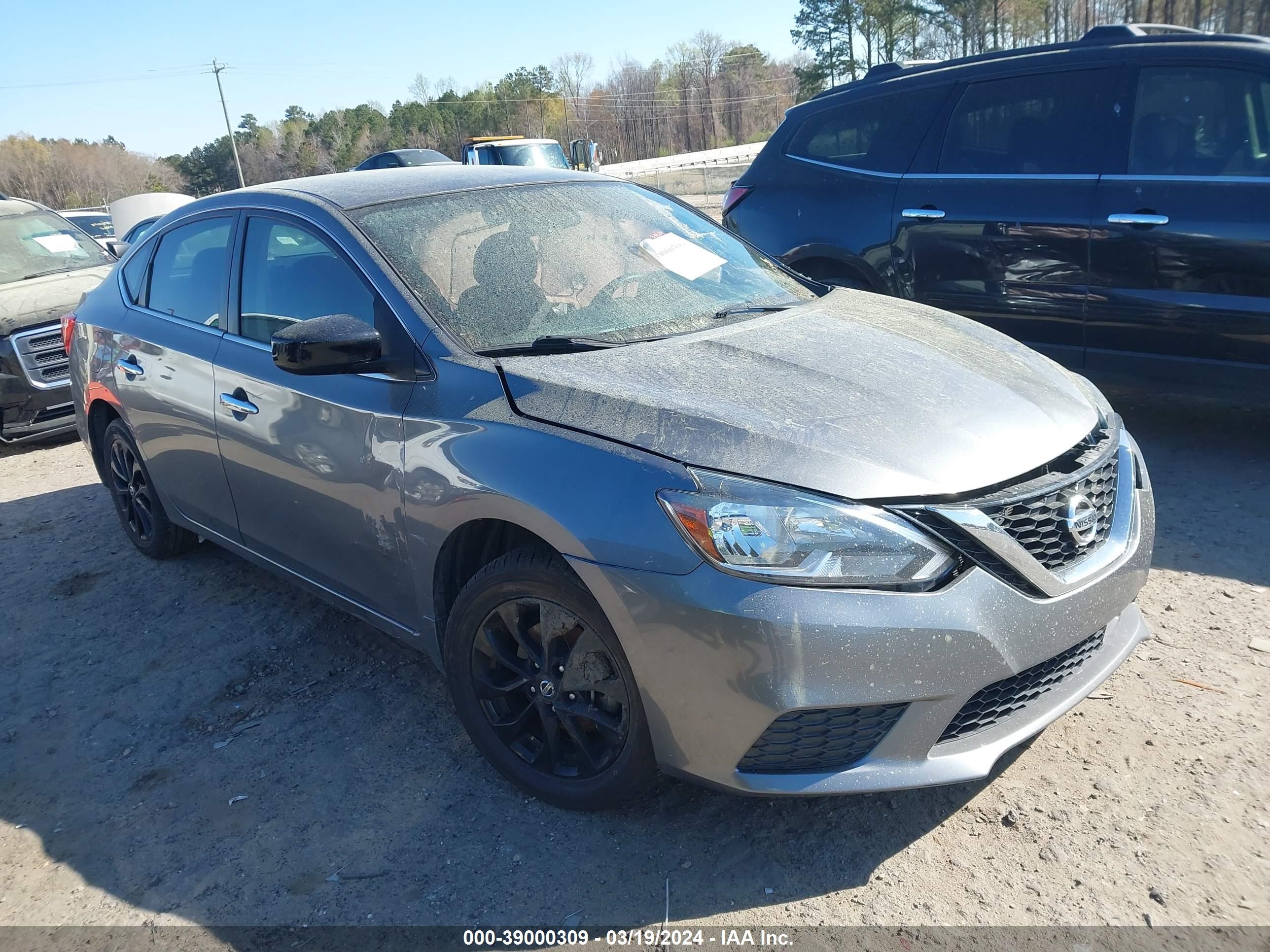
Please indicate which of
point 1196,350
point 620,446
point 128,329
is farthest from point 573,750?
point 1196,350

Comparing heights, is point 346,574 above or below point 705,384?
below

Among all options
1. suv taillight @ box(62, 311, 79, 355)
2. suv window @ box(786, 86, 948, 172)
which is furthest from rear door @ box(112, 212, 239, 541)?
suv window @ box(786, 86, 948, 172)

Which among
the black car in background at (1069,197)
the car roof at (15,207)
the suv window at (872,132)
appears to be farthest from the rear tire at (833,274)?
the car roof at (15,207)

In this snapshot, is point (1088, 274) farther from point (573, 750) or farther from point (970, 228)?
point (573, 750)

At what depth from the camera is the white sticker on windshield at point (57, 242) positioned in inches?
347

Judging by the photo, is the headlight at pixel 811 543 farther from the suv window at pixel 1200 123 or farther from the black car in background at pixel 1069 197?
the suv window at pixel 1200 123

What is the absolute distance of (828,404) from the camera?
2.61m

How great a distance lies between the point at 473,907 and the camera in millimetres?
2514

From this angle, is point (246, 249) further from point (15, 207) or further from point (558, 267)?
point (15, 207)

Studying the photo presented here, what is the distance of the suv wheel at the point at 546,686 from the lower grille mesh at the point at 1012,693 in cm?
77

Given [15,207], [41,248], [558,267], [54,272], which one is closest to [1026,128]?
[558,267]

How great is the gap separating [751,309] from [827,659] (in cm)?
158

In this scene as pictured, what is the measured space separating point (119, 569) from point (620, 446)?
3654mm

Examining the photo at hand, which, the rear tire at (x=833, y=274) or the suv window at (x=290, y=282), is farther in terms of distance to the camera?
the rear tire at (x=833, y=274)
